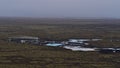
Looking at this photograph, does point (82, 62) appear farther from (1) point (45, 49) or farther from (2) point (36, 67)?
(1) point (45, 49)

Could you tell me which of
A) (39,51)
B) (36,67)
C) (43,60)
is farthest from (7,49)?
(36,67)

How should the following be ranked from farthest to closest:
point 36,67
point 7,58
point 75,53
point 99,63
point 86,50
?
point 86,50 < point 75,53 < point 7,58 < point 99,63 < point 36,67

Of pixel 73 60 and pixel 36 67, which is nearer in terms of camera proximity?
pixel 36 67

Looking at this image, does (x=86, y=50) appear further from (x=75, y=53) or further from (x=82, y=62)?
(x=82, y=62)

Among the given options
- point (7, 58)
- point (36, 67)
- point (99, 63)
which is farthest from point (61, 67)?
point (7, 58)

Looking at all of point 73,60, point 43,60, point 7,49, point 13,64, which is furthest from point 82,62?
point 7,49

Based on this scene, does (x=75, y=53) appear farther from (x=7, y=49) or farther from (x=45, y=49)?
(x=7, y=49)

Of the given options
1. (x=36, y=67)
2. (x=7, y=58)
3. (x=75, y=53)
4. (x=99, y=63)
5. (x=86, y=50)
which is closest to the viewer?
(x=36, y=67)

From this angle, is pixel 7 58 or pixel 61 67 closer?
pixel 61 67

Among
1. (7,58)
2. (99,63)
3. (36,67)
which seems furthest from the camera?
(7,58)
